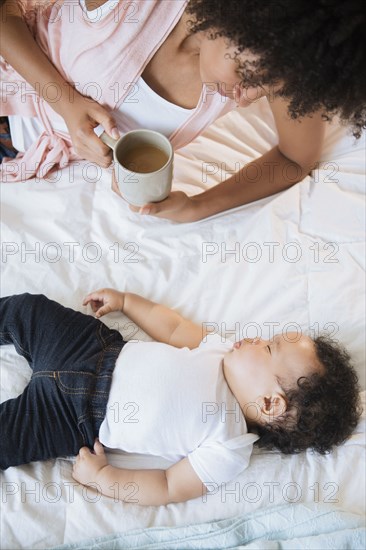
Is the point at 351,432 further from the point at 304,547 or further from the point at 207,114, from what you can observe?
the point at 207,114

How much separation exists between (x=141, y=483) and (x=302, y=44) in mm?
703

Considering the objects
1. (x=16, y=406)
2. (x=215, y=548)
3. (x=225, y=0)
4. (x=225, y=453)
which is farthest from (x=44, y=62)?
(x=215, y=548)

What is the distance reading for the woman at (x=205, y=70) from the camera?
25.8 inches

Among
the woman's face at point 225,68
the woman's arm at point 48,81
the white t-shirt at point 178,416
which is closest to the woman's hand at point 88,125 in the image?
the woman's arm at point 48,81

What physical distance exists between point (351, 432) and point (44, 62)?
89 centimetres

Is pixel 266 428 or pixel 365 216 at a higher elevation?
pixel 365 216

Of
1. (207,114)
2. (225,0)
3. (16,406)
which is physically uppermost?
(225,0)

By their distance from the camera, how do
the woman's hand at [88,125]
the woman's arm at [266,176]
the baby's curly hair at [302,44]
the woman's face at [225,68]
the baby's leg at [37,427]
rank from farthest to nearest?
the woman's arm at [266,176], the woman's hand at [88,125], the baby's leg at [37,427], the woman's face at [225,68], the baby's curly hair at [302,44]

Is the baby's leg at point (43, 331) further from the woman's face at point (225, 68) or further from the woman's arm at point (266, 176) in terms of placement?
the woman's face at point (225, 68)

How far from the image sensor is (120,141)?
95 centimetres

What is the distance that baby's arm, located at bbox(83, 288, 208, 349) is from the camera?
1067 mm

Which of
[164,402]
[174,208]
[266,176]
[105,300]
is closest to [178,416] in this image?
[164,402]

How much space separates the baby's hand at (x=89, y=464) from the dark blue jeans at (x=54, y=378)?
0.7 inches

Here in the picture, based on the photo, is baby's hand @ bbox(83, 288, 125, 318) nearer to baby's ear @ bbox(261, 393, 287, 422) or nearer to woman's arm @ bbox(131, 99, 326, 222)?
woman's arm @ bbox(131, 99, 326, 222)
